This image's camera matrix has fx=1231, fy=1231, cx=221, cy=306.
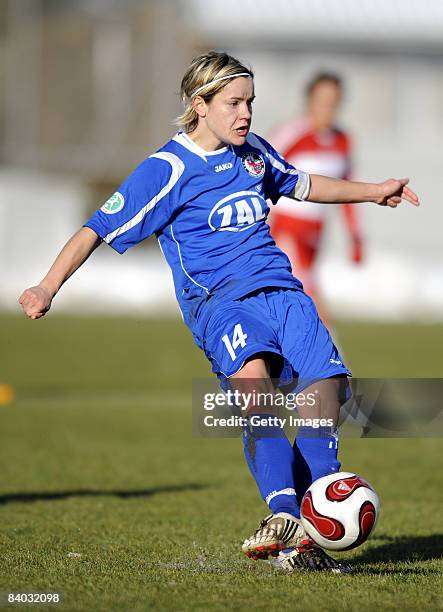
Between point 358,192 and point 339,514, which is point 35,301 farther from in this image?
point 358,192

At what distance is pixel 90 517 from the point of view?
630cm

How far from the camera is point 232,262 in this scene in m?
5.11

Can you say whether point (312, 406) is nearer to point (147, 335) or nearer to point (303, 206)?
point (303, 206)

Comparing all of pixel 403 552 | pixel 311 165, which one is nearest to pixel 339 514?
pixel 403 552

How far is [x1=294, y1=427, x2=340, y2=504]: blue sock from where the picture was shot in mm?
4977

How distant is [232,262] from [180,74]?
1122 inches

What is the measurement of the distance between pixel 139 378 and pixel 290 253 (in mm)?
4419

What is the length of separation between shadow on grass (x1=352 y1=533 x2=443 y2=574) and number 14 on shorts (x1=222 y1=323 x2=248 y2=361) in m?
1.03

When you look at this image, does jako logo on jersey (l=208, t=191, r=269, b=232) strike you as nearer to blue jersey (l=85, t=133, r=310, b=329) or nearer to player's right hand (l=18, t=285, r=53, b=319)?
blue jersey (l=85, t=133, r=310, b=329)

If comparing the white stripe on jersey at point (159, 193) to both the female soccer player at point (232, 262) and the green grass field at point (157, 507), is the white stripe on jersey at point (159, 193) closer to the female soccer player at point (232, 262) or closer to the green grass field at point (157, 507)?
the female soccer player at point (232, 262)

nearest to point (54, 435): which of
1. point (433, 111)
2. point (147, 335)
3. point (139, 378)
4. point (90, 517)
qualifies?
point (90, 517)

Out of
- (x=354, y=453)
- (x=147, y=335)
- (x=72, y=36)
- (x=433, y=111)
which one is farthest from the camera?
(x=433, y=111)

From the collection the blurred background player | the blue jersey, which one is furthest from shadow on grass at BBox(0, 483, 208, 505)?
the blurred background player

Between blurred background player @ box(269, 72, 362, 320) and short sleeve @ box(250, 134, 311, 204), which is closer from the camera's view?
short sleeve @ box(250, 134, 311, 204)
